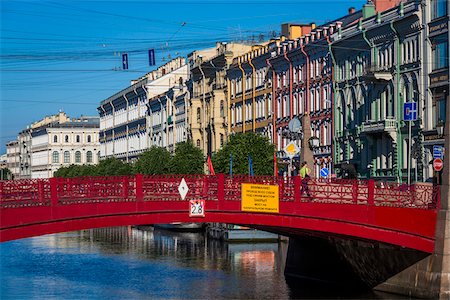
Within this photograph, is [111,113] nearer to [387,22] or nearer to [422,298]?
[387,22]

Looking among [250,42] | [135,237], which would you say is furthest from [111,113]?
[135,237]

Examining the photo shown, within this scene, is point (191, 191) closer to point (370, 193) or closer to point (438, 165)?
point (370, 193)

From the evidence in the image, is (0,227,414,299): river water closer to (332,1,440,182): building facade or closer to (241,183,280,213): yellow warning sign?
(241,183,280,213): yellow warning sign

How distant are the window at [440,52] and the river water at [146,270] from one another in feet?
46.6

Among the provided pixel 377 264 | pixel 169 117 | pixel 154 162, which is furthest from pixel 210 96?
pixel 377 264

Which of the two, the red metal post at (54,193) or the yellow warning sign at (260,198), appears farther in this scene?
the yellow warning sign at (260,198)

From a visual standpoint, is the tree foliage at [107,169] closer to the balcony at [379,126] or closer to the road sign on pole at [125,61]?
the balcony at [379,126]

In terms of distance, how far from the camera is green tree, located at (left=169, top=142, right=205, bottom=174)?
316ft

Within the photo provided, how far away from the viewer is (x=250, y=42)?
10988 cm

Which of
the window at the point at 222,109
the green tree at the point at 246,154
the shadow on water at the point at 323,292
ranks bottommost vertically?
the shadow on water at the point at 323,292

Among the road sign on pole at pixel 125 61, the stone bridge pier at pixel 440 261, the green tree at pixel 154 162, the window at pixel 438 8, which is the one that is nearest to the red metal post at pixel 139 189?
the stone bridge pier at pixel 440 261

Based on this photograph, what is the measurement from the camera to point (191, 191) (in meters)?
36.1

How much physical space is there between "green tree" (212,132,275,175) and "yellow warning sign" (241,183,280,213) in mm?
41846

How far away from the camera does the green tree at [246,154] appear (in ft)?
261
